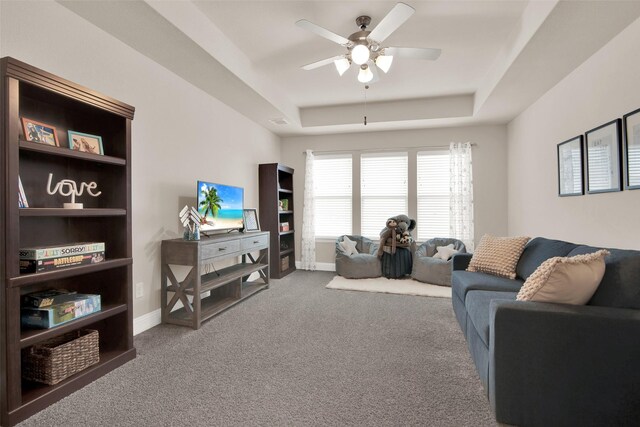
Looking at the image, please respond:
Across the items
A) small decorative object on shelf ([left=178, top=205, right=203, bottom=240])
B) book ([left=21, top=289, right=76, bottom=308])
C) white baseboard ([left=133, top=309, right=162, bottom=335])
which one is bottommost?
white baseboard ([left=133, top=309, right=162, bottom=335])

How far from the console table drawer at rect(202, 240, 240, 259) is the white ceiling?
5.64 ft

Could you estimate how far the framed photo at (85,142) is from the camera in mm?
1953

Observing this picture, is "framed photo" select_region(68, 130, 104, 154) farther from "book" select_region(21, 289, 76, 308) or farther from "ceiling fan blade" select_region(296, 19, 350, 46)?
"ceiling fan blade" select_region(296, 19, 350, 46)

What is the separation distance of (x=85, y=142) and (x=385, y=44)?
108 inches

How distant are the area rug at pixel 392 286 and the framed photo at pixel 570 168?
1.73 metres

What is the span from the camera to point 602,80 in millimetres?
2408

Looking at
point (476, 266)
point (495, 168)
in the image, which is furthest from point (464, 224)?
point (476, 266)

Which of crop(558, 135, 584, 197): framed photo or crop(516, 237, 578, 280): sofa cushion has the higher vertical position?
crop(558, 135, 584, 197): framed photo

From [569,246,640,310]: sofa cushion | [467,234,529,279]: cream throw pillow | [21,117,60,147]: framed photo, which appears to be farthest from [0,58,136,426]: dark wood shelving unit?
[467,234,529,279]: cream throw pillow

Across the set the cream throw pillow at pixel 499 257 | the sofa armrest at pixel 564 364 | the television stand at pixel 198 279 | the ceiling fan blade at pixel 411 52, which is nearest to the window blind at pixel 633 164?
the cream throw pillow at pixel 499 257

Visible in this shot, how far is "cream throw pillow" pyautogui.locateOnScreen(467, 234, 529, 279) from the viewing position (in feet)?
8.98

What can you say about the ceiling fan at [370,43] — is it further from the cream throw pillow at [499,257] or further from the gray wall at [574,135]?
the cream throw pillow at [499,257]

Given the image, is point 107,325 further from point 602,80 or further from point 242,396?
point 602,80

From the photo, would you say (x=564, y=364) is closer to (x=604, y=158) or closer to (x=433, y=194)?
(x=604, y=158)
